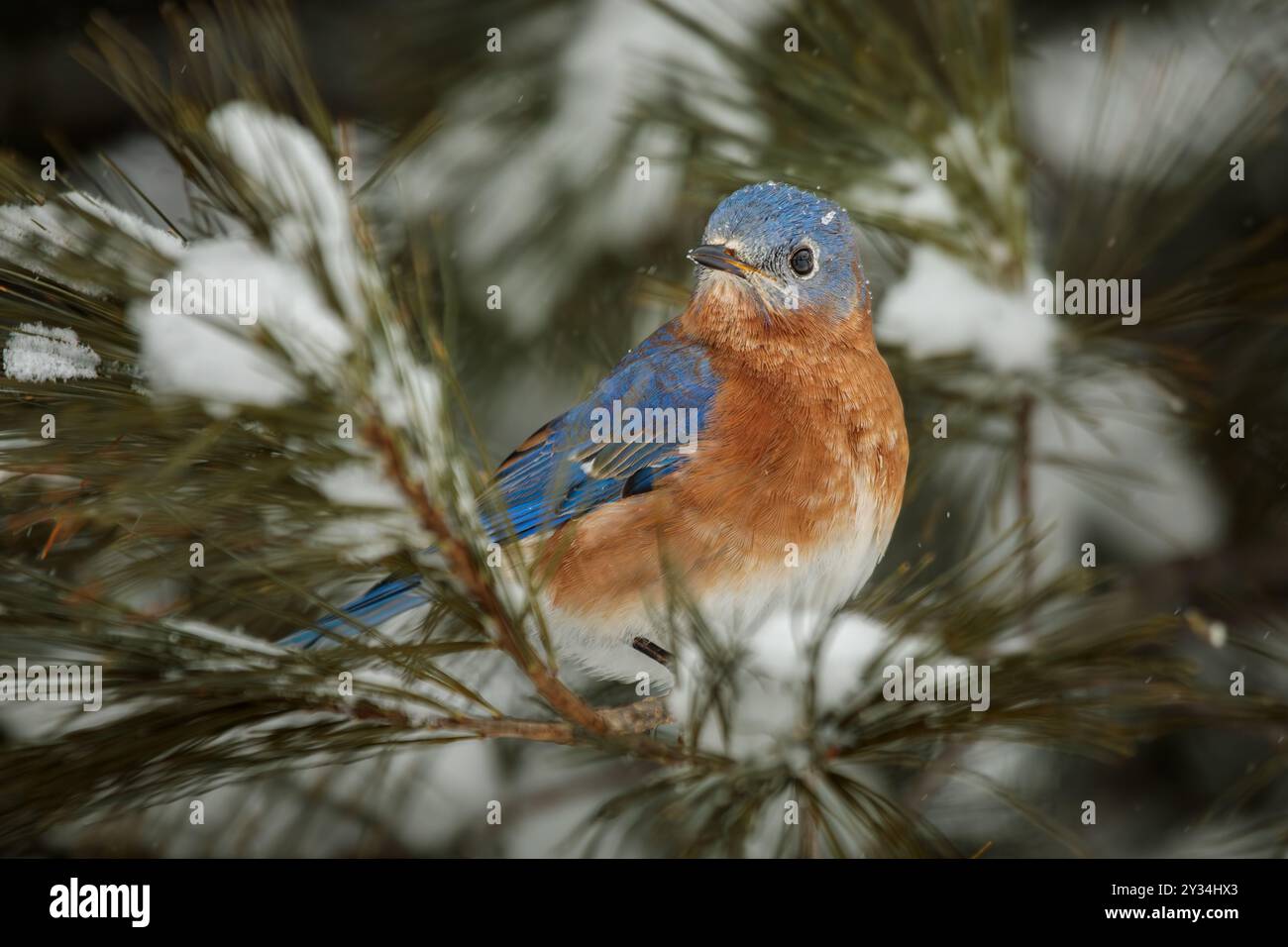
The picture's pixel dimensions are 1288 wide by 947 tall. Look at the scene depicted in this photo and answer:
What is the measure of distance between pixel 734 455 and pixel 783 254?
13.0 inches

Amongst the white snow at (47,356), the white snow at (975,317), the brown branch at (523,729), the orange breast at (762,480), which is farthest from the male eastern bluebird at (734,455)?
the white snow at (47,356)

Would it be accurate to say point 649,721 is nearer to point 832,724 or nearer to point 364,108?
point 832,724

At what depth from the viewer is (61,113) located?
2650mm

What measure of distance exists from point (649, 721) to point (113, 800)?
25.4 inches

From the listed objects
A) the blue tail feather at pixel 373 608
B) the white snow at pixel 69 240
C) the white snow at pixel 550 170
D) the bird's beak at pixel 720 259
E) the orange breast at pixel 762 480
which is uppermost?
the white snow at pixel 550 170

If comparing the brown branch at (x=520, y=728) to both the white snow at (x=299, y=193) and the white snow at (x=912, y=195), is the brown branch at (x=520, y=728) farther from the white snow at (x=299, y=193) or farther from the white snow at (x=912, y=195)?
the white snow at (x=912, y=195)

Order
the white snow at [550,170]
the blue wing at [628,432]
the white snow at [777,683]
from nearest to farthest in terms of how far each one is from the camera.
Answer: the white snow at [777,683] < the blue wing at [628,432] < the white snow at [550,170]

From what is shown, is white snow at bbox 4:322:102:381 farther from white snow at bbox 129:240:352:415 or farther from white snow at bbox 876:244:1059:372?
white snow at bbox 876:244:1059:372

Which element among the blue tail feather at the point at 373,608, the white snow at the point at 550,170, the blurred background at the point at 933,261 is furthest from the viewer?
the white snow at the point at 550,170

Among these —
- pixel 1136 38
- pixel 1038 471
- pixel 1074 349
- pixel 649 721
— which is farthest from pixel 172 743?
pixel 1136 38

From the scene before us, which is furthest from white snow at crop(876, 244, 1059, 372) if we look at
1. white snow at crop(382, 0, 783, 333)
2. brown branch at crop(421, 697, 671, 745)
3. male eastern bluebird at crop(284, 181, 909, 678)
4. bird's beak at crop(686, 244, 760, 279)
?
brown branch at crop(421, 697, 671, 745)

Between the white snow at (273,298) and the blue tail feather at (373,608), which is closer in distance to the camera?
the white snow at (273,298)

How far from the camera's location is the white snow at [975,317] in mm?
1804

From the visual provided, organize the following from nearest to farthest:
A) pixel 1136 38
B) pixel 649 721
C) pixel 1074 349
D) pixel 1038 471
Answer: pixel 649 721 → pixel 1074 349 → pixel 1136 38 → pixel 1038 471
